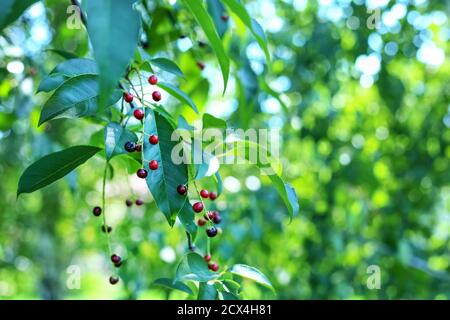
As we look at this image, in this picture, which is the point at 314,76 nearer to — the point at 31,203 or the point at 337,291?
the point at 337,291

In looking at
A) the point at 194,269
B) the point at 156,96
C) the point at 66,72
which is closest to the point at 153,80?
the point at 156,96

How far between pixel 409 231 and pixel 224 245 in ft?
4.01

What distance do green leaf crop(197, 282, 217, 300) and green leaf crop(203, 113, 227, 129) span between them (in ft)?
0.76

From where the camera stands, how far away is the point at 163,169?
709 millimetres

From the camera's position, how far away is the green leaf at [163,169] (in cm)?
69

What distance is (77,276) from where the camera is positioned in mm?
1481

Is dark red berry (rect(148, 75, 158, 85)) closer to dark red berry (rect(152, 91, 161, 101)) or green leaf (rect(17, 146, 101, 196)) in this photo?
dark red berry (rect(152, 91, 161, 101))

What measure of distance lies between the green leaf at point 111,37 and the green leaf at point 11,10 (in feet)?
0.24

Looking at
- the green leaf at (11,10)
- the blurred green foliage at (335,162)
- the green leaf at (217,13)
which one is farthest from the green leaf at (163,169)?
the blurred green foliage at (335,162)

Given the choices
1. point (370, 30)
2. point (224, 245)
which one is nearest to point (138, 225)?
point (224, 245)

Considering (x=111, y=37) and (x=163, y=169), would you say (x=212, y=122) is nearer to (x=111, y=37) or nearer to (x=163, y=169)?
(x=163, y=169)

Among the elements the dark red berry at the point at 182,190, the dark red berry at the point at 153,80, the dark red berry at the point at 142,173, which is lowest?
the dark red berry at the point at 182,190

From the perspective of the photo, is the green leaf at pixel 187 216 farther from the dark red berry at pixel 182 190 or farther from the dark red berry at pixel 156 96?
the dark red berry at pixel 156 96

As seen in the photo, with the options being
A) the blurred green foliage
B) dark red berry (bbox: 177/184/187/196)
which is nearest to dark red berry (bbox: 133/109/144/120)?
dark red berry (bbox: 177/184/187/196)
